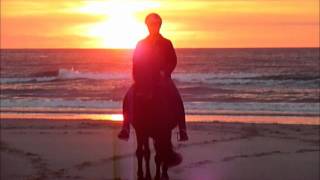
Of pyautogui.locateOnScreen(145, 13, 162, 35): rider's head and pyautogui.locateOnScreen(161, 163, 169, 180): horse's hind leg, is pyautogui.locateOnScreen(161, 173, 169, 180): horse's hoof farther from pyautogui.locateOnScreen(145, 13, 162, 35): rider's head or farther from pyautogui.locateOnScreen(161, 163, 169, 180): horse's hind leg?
pyautogui.locateOnScreen(145, 13, 162, 35): rider's head

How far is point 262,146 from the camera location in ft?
47.8

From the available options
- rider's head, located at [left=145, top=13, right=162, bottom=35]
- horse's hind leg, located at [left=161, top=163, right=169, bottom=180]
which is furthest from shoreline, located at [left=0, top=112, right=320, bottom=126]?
rider's head, located at [left=145, top=13, right=162, bottom=35]

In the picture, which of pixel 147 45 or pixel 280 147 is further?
pixel 280 147

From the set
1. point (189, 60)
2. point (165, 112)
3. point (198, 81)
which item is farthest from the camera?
point (189, 60)

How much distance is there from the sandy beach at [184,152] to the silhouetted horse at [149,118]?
1798mm

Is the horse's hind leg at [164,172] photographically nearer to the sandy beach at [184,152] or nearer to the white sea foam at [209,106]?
the sandy beach at [184,152]

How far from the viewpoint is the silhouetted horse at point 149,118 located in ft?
28.1

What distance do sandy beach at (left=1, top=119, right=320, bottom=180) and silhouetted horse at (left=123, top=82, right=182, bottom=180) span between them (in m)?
1.80

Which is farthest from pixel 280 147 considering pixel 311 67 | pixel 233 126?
pixel 311 67

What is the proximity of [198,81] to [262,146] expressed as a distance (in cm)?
2806

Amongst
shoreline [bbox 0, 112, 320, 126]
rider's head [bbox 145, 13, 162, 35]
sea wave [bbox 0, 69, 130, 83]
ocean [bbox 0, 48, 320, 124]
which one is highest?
rider's head [bbox 145, 13, 162, 35]

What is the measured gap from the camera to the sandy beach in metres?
11.4

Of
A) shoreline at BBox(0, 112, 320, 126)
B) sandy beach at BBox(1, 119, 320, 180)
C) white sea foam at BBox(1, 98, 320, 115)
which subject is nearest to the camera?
sandy beach at BBox(1, 119, 320, 180)

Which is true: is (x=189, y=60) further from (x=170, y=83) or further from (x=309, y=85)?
(x=170, y=83)
